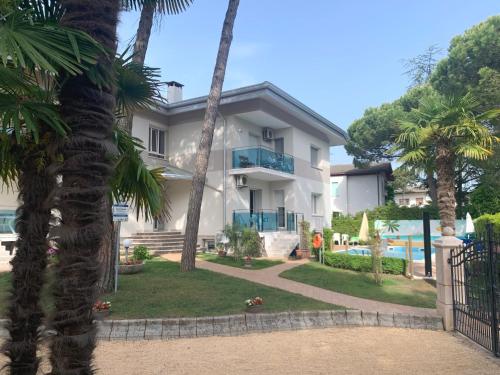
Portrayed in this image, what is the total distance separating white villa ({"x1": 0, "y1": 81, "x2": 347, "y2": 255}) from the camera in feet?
59.1

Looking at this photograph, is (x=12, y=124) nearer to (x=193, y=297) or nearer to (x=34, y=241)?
(x=34, y=241)

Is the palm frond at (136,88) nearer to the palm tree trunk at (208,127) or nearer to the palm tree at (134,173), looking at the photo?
the palm tree at (134,173)

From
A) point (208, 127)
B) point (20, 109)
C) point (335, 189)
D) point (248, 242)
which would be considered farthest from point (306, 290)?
point (335, 189)

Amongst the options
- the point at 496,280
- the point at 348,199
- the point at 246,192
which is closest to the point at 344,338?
the point at 496,280

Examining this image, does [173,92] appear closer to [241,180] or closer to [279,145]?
[279,145]

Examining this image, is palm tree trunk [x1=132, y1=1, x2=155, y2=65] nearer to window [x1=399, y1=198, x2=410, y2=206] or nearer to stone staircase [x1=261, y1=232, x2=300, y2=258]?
stone staircase [x1=261, y1=232, x2=300, y2=258]

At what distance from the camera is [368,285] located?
34.9 ft

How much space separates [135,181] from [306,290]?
688 centimetres

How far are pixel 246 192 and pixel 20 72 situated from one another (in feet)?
53.8

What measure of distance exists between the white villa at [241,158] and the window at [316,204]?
1.19 meters

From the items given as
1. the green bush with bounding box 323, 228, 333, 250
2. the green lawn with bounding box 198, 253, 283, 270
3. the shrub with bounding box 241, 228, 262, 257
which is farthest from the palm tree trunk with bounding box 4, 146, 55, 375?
the green bush with bounding box 323, 228, 333, 250

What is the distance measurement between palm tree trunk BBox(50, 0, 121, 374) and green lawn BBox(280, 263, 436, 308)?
8.01 metres

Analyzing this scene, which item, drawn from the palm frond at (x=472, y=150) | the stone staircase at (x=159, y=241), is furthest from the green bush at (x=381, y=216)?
the palm frond at (x=472, y=150)

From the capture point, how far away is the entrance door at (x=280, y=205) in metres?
20.4
